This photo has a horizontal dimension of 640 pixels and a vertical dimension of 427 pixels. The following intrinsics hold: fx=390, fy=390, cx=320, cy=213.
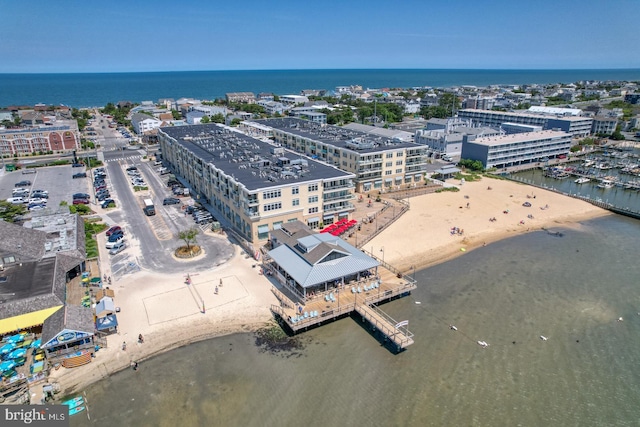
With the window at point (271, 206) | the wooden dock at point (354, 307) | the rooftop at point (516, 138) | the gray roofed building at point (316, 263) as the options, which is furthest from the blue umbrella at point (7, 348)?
the rooftop at point (516, 138)

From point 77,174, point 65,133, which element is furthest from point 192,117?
point 77,174

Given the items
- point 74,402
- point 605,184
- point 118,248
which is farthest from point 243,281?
point 605,184

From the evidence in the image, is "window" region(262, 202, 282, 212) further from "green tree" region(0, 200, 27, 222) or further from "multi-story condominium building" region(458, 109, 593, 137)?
"multi-story condominium building" region(458, 109, 593, 137)

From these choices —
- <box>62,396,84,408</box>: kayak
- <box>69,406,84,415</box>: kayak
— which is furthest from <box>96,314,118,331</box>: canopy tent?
<box>69,406,84,415</box>: kayak

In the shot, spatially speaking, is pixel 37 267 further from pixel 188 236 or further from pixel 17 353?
pixel 188 236

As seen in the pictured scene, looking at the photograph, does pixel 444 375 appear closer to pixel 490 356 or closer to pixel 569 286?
pixel 490 356

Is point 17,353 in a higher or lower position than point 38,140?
lower

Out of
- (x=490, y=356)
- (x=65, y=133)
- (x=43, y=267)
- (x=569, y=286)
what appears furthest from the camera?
(x=65, y=133)
